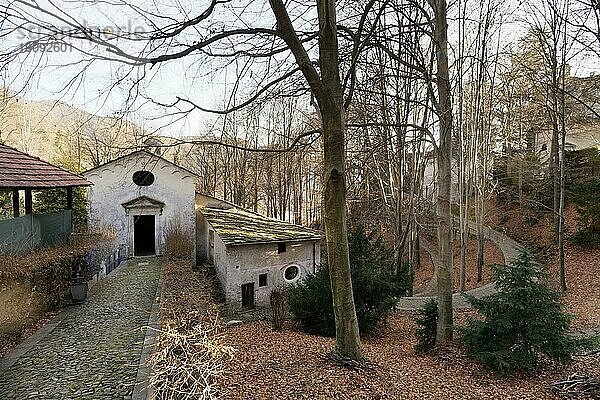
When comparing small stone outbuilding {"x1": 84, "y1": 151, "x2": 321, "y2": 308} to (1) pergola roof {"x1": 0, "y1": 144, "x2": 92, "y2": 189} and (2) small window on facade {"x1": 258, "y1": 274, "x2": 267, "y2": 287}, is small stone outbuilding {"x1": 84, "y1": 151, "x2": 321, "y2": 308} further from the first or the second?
(1) pergola roof {"x1": 0, "y1": 144, "x2": 92, "y2": 189}

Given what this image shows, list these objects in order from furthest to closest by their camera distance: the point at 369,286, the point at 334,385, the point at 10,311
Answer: the point at 369,286
the point at 10,311
the point at 334,385

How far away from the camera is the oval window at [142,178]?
66.1 feet

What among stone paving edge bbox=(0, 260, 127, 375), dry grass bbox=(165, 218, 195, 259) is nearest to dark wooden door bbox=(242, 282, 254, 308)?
dry grass bbox=(165, 218, 195, 259)

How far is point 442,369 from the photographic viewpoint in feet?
27.3

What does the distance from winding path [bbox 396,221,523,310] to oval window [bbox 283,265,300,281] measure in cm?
446

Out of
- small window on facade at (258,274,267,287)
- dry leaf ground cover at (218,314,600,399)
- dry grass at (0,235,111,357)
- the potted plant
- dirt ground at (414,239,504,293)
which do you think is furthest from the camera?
dirt ground at (414,239,504,293)

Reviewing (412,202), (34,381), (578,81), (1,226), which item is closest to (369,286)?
(412,202)

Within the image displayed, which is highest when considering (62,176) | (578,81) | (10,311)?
(578,81)

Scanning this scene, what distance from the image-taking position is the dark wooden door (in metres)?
16.4

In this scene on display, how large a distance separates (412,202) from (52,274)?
12943 mm

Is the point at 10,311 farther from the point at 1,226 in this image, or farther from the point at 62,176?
the point at 62,176

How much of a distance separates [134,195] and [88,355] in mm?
13379

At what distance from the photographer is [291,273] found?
1791 centimetres

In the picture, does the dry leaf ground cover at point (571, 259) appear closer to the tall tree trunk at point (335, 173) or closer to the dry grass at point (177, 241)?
the tall tree trunk at point (335, 173)
